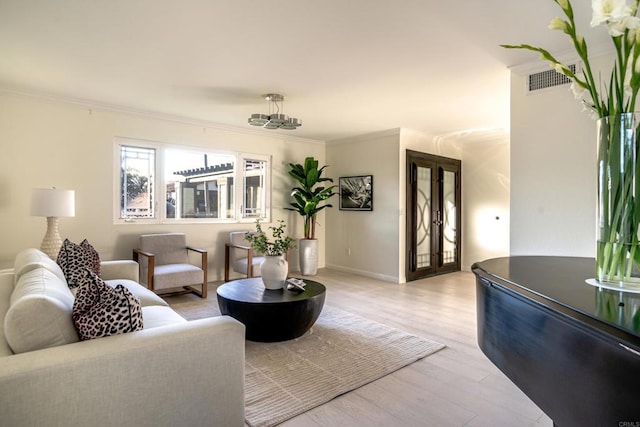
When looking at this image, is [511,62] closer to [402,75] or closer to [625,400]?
[402,75]

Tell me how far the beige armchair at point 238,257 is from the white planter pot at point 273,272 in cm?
176

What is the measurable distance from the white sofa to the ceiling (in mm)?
1870

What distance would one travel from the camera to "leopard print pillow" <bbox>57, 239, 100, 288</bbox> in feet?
9.37

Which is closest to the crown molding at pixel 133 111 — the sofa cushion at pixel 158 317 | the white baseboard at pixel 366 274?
the white baseboard at pixel 366 274

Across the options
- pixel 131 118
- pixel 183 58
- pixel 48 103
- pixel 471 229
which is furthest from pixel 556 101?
pixel 48 103

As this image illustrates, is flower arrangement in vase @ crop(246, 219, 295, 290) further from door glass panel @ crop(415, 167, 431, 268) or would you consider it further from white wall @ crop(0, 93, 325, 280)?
door glass panel @ crop(415, 167, 431, 268)

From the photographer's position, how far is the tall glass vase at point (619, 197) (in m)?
1.09

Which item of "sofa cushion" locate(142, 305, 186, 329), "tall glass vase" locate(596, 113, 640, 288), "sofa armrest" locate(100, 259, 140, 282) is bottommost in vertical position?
"sofa cushion" locate(142, 305, 186, 329)

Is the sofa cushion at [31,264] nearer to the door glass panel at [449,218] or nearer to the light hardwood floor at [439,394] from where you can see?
the light hardwood floor at [439,394]

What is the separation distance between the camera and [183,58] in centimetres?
299

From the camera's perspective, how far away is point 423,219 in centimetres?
609

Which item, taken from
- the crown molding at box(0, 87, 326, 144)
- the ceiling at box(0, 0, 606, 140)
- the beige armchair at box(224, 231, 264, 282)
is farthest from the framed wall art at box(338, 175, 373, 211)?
the beige armchair at box(224, 231, 264, 282)

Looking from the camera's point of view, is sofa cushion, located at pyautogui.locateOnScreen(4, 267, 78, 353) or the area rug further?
the area rug

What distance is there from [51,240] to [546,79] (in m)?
5.00
